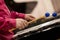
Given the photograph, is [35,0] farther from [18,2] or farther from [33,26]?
[33,26]

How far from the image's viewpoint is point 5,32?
3.65ft

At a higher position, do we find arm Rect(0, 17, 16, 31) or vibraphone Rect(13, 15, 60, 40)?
arm Rect(0, 17, 16, 31)

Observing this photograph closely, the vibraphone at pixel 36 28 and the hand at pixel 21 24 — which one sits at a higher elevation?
the hand at pixel 21 24

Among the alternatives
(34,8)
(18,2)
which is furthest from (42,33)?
(34,8)

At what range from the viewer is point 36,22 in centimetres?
105

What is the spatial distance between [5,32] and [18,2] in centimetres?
93

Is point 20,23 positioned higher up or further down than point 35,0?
higher up

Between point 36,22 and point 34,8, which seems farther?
point 34,8

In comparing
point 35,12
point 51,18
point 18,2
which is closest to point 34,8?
point 35,12

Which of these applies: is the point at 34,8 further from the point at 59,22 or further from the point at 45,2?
the point at 59,22

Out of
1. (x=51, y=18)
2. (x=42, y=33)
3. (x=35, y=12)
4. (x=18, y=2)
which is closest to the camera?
(x=42, y=33)

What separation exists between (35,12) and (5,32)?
1074 mm

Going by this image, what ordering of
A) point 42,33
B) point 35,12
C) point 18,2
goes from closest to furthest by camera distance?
point 42,33
point 18,2
point 35,12

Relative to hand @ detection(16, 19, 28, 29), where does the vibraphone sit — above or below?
below
